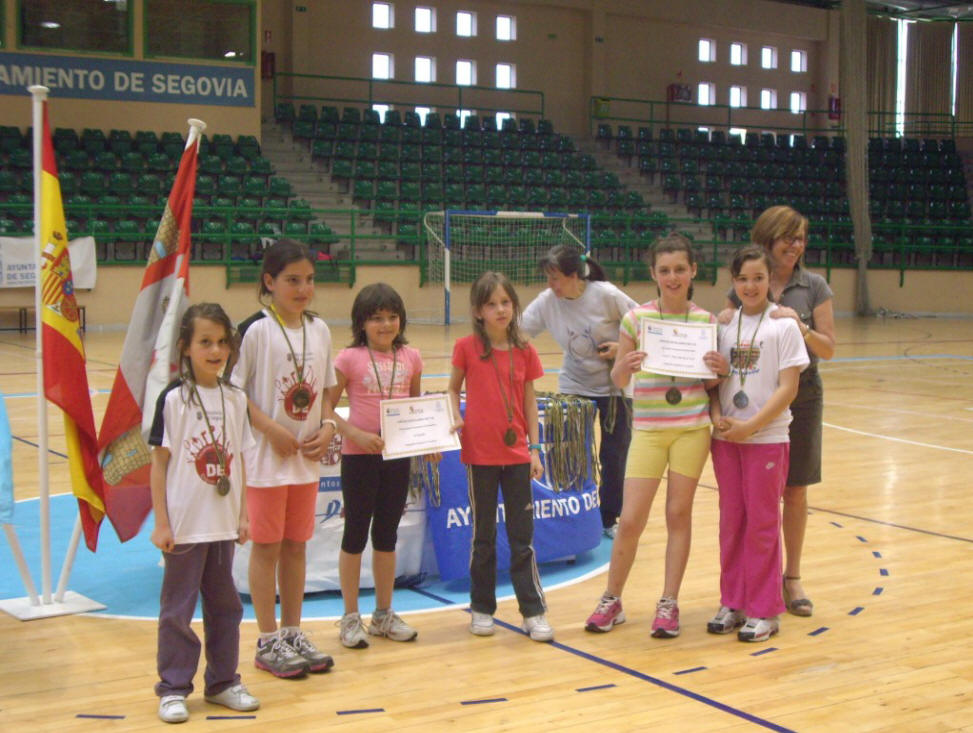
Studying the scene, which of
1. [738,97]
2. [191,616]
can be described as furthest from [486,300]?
[738,97]

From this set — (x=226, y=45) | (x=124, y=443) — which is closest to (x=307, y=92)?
(x=226, y=45)

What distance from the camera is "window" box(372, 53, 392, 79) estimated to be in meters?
23.6

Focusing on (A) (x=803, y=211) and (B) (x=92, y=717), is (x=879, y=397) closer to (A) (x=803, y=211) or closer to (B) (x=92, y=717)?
→ (B) (x=92, y=717)

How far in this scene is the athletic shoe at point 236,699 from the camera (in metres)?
3.35

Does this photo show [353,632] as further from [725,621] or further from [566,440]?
[566,440]

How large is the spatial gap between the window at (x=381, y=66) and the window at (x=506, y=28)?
2.54 meters

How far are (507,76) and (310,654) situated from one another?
22506 mm

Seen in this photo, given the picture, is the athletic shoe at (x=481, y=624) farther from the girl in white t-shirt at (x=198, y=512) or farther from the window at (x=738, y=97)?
the window at (x=738, y=97)

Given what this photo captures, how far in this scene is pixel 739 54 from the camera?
27516mm

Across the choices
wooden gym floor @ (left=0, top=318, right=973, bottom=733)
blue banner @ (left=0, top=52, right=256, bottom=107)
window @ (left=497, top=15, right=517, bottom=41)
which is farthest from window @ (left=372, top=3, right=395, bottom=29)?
wooden gym floor @ (left=0, top=318, right=973, bottom=733)

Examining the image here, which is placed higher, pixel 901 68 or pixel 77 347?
pixel 901 68

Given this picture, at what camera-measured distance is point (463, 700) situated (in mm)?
3457

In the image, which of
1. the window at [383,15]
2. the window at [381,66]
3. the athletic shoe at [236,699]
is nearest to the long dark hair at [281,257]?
the athletic shoe at [236,699]

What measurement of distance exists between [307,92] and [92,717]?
20.8 metres
